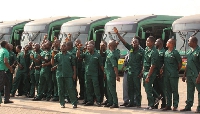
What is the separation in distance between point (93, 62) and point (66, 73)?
77 cm

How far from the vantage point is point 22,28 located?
31.6m

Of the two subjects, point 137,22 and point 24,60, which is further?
point 137,22

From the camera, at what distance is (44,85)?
13.7 m

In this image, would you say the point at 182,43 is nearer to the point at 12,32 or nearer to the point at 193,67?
the point at 193,67

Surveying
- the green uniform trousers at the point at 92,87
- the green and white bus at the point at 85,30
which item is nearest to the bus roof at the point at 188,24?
the green and white bus at the point at 85,30

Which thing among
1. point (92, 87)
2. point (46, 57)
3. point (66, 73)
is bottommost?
point (92, 87)

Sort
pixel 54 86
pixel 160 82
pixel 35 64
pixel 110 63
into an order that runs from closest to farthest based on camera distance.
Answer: pixel 160 82 → pixel 110 63 → pixel 54 86 → pixel 35 64

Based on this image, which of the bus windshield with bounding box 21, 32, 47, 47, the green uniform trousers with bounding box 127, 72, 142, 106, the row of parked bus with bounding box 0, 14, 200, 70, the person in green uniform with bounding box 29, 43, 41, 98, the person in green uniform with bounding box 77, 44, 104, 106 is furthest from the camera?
the bus windshield with bounding box 21, 32, 47, 47

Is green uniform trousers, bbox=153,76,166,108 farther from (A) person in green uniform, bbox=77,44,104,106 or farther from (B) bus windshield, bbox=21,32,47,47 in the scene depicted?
(B) bus windshield, bbox=21,32,47,47

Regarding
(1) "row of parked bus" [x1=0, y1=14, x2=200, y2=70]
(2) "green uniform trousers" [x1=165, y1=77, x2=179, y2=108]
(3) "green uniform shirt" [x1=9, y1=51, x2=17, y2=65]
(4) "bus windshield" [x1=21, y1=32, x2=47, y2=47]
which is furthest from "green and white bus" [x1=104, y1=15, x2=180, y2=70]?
(2) "green uniform trousers" [x1=165, y1=77, x2=179, y2=108]

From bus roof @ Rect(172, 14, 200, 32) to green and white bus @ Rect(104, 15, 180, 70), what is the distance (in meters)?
0.54

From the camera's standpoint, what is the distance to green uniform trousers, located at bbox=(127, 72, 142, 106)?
11.9 metres

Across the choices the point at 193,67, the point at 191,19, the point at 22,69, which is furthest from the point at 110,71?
the point at 191,19

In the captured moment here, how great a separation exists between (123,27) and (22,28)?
31.2 ft
